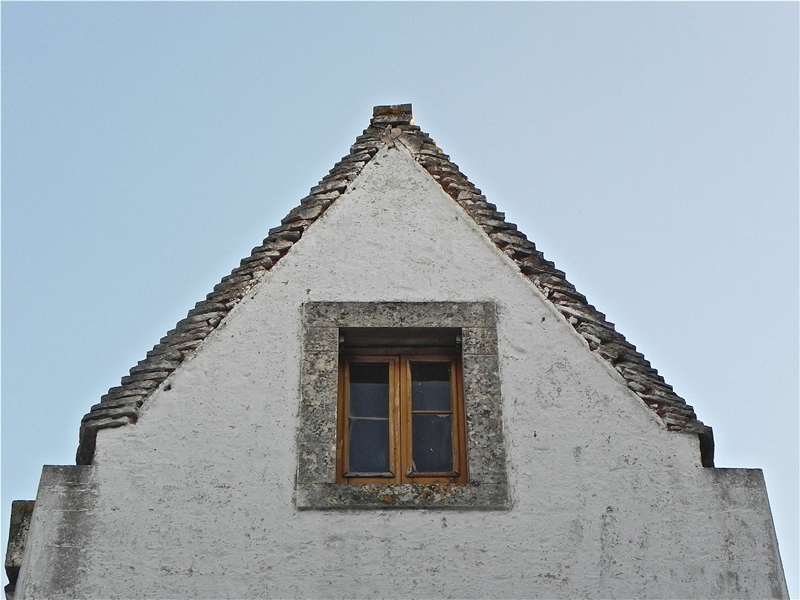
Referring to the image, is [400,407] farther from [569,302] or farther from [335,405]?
[569,302]

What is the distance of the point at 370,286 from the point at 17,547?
9.07 feet

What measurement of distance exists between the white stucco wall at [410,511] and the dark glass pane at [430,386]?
42 centimetres

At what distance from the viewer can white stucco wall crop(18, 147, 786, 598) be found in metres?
7.16

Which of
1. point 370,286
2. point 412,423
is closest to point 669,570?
point 412,423

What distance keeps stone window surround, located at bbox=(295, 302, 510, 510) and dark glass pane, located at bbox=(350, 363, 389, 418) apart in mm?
218

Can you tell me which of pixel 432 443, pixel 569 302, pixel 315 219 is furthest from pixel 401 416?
pixel 315 219

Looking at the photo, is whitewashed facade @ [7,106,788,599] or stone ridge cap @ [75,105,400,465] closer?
whitewashed facade @ [7,106,788,599]

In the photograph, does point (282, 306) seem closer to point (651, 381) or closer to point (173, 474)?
point (173, 474)

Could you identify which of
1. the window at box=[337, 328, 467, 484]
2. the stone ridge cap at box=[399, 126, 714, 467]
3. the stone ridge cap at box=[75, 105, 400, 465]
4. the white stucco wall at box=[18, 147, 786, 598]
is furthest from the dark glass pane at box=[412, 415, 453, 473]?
the stone ridge cap at box=[75, 105, 400, 465]

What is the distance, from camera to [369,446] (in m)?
7.84

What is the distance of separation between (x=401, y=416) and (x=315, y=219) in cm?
164

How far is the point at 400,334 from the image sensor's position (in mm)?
8195

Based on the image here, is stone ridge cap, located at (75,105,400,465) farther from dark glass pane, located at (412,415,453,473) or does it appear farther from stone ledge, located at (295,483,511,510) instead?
dark glass pane, located at (412,415,453,473)

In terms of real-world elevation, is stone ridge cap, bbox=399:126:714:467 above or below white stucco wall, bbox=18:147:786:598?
above
